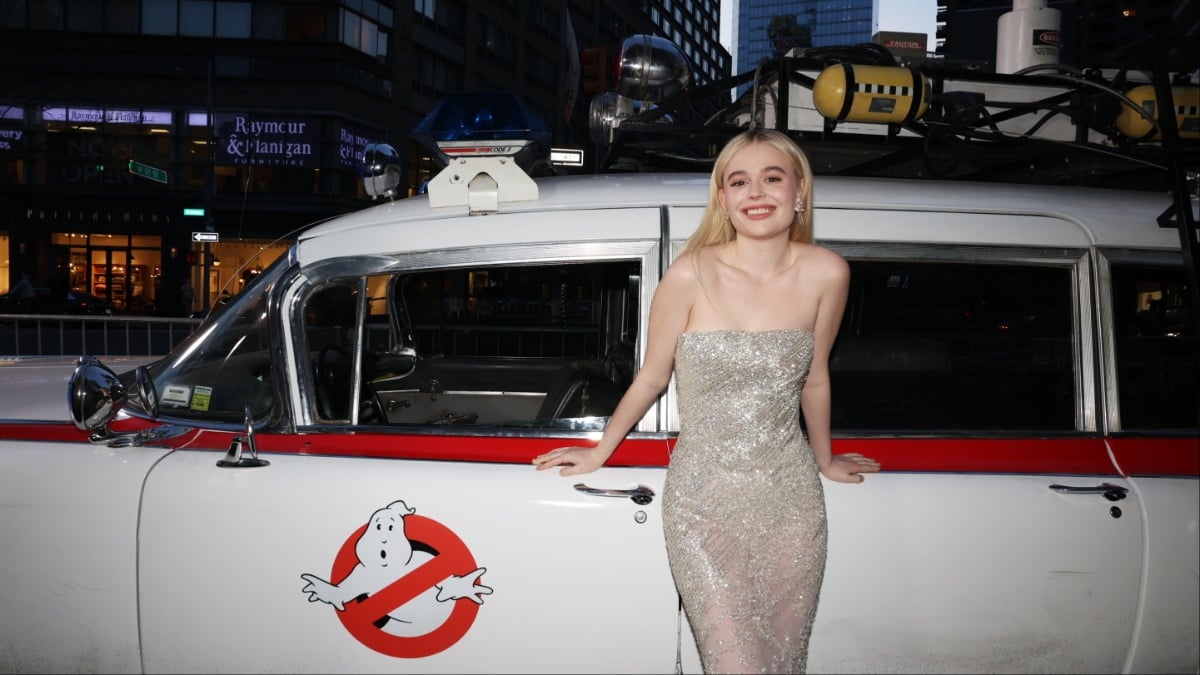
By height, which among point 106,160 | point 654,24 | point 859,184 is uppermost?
point 654,24

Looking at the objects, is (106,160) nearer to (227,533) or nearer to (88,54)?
(88,54)

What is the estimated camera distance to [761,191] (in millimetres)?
2139

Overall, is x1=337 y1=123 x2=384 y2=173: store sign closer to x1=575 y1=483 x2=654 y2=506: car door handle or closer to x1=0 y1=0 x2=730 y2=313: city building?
x1=0 y1=0 x2=730 y2=313: city building

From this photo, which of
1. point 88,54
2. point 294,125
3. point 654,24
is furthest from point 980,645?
point 654,24

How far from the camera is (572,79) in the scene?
702 centimetres

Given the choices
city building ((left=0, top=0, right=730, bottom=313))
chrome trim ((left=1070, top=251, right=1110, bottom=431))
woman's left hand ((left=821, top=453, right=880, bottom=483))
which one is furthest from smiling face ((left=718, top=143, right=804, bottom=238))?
city building ((left=0, top=0, right=730, bottom=313))

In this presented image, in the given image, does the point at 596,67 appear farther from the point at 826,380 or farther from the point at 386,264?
the point at 826,380

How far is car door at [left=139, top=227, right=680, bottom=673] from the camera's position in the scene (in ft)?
7.36

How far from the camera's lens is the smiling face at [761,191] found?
2.14 metres

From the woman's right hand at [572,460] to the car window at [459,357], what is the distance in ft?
0.43

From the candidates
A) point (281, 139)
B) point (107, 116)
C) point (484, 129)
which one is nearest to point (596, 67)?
point (484, 129)

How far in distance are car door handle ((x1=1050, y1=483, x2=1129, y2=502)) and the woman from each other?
67 cm

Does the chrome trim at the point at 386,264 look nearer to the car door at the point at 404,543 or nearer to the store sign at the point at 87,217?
the car door at the point at 404,543

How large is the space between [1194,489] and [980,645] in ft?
2.34
